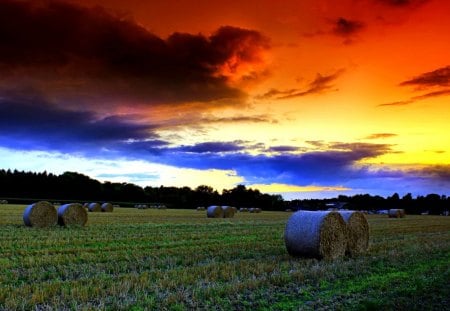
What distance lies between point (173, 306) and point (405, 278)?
5.68 meters

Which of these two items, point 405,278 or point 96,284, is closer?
point 96,284

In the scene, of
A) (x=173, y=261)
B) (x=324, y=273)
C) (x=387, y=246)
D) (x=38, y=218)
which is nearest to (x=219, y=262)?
(x=173, y=261)

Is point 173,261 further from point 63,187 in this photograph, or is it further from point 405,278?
point 63,187

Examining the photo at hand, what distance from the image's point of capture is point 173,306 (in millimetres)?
7539

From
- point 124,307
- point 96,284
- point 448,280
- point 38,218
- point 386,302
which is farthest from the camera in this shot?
point 38,218

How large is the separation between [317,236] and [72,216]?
14866mm

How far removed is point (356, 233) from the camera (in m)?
15.6

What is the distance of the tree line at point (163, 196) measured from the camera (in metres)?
86.6

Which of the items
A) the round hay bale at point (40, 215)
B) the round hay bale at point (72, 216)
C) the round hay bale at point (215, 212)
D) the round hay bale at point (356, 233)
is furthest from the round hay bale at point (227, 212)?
the round hay bale at point (356, 233)

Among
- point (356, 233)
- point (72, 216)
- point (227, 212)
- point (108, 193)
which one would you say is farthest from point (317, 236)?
point (108, 193)

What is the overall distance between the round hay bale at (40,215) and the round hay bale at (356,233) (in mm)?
14732

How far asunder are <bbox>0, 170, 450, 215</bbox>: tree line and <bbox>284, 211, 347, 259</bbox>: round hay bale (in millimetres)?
69667

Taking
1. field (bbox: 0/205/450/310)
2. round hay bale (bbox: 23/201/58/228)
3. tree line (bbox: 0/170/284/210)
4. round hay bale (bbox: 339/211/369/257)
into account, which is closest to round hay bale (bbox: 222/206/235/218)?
round hay bale (bbox: 23/201/58/228)

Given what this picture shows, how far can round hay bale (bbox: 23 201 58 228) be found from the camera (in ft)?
76.5
